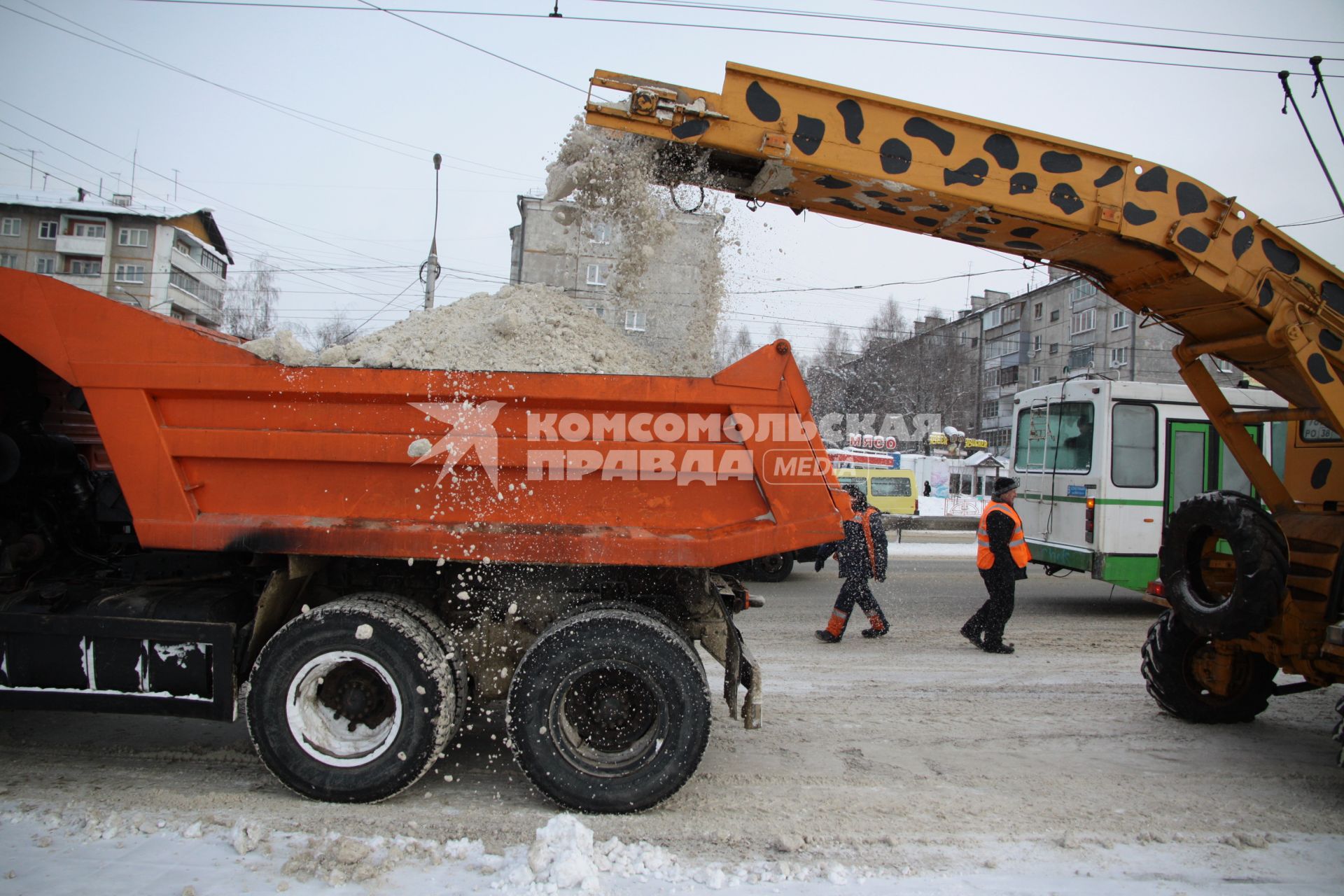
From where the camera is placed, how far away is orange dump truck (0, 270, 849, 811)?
3.50 metres

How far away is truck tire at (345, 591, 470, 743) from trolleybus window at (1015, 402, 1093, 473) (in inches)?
344

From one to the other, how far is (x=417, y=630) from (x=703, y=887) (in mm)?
1658

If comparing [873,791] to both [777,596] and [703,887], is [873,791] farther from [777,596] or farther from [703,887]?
[777,596]

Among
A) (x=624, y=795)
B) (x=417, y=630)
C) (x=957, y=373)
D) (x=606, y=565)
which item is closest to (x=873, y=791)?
(x=624, y=795)

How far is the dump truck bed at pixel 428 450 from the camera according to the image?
11.6 feet

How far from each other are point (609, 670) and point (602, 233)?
9.43ft

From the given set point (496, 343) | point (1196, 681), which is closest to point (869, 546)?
point (1196, 681)

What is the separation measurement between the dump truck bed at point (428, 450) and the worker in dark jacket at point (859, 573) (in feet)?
13.6

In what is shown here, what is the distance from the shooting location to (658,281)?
4.95 meters

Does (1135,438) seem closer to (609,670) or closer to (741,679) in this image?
(741,679)

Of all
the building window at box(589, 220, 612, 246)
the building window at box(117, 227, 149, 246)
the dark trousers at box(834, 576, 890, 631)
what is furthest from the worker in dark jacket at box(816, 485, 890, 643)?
the building window at box(117, 227, 149, 246)

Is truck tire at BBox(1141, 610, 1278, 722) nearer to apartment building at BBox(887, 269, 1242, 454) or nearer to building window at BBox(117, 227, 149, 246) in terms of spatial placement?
apartment building at BBox(887, 269, 1242, 454)

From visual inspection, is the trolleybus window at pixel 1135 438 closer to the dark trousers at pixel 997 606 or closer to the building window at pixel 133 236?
the dark trousers at pixel 997 606

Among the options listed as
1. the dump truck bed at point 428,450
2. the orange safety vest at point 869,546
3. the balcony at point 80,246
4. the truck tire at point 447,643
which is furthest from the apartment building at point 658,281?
the balcony at point 80,246
